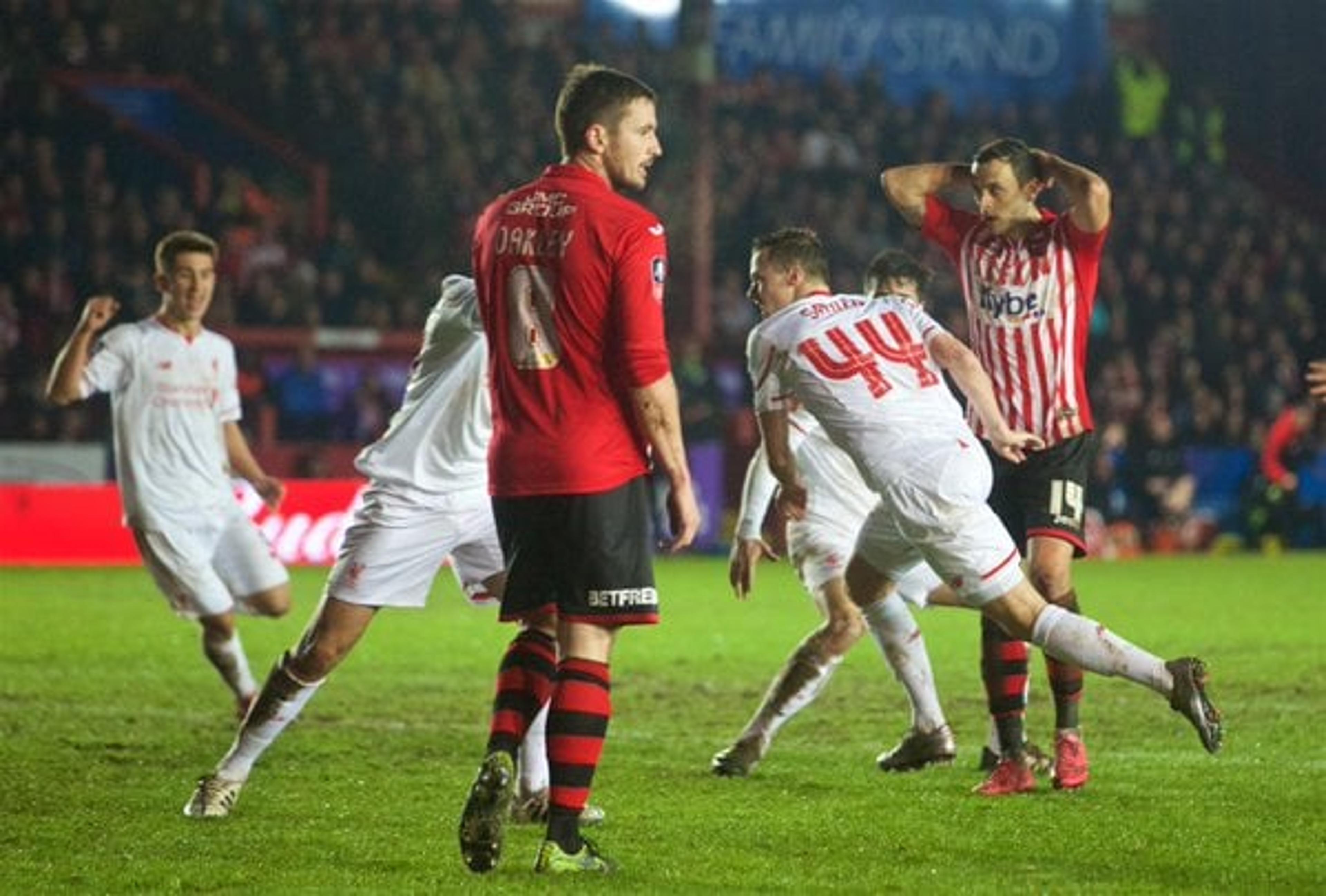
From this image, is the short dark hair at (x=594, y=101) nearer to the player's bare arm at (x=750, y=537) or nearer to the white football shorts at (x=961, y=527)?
the white football shorts at (x=961, y=527)

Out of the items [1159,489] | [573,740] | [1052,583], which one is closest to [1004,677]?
[1052,583]

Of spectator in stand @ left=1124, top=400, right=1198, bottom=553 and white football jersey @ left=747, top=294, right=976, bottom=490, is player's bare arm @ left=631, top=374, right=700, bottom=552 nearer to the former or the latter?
white football jersey @ left=747, top=294, right=976, bottom=490

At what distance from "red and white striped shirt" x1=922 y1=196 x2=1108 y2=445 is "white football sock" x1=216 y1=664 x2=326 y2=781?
273 cm

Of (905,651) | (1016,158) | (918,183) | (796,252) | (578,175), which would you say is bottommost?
(905,651)

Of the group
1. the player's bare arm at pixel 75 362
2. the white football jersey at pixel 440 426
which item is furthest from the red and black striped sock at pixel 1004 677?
the player's bare arm at pixel 75 362

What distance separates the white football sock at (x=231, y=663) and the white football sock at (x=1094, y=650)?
4402 mm

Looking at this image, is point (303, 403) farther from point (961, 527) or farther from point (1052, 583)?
point (961, 527)

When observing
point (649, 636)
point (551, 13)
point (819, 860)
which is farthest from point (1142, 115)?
point (819, 860)

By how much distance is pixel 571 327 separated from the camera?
6.69m

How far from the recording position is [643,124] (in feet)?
22.2

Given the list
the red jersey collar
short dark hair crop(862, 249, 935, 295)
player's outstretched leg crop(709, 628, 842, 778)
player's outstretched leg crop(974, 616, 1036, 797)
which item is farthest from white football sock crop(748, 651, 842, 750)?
the red jersey collar

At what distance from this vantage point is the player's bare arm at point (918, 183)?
30.8 feet

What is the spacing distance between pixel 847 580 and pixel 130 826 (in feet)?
8.98

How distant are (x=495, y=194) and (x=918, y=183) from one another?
18058mm
